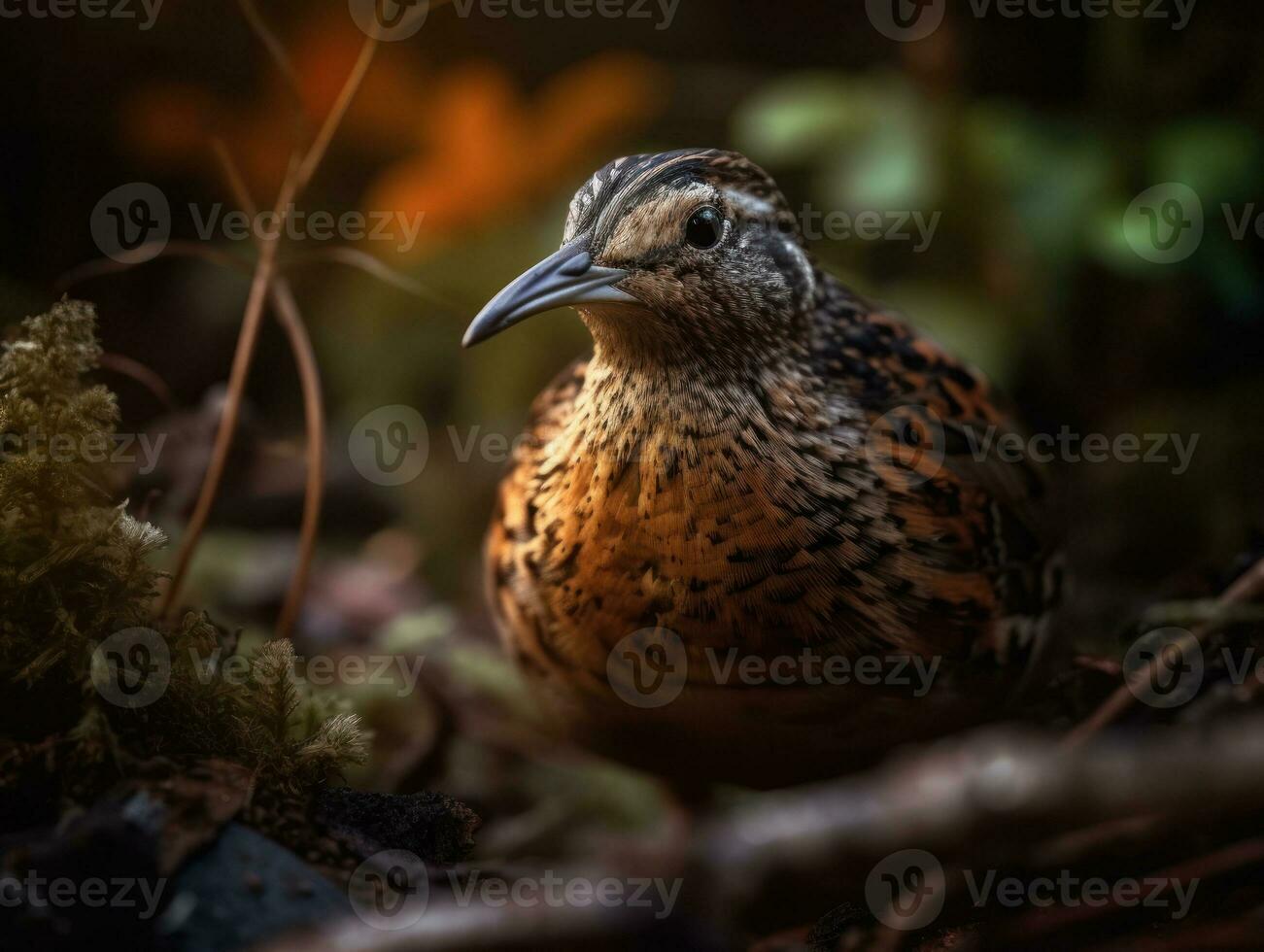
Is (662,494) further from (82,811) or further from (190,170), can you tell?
(190,170)

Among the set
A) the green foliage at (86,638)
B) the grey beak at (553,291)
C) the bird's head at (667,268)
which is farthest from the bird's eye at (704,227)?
the green foliage at (86,638)

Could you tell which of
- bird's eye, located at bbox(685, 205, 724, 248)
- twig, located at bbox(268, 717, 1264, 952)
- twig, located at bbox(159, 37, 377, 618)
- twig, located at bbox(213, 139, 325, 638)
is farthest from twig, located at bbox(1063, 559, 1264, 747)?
twig, located at bbox(159, 37, 377, 618)

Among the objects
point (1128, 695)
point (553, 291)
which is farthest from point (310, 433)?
point (1128, 695)

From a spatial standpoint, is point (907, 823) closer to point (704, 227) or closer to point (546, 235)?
point (704, 227)

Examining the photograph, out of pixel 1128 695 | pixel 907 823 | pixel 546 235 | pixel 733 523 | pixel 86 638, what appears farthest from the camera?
pixel 546 235

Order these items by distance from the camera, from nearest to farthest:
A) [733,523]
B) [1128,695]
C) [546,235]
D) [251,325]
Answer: [1128,695]
[733,523]
[251,325]
[546,235]

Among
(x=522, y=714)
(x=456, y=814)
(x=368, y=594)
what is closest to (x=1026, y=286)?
(x=522, y=714)

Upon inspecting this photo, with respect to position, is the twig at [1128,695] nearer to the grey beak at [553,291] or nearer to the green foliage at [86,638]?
the grey beak at [553,291]
